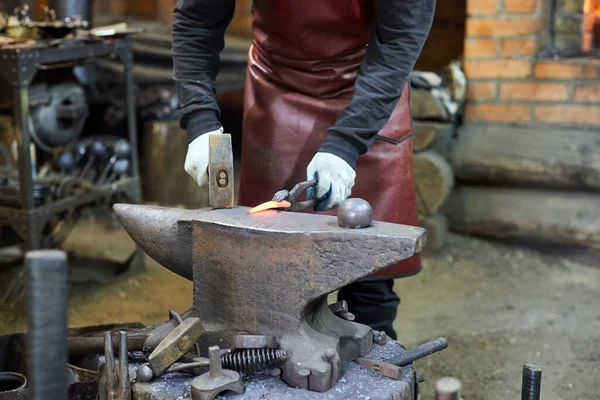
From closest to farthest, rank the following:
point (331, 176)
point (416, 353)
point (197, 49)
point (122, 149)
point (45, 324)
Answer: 1. point (45, 324)
2. point (416, 353)
3. point (331, 176)
4. point (197, 49)
5. point (122, 149)

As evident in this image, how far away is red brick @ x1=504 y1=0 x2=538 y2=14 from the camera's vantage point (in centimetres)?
372

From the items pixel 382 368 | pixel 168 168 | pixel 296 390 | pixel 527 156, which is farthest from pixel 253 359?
pixel 168 168

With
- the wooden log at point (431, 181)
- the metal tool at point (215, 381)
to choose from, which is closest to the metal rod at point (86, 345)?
the metal tool at point (215, 381)

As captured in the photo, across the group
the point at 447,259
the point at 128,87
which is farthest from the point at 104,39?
the point at 447,259

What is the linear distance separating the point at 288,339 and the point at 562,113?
8.97 ft

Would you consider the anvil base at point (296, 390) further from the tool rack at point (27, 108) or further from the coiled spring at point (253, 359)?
the tool rack at point (27, 108)

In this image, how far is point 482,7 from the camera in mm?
3799

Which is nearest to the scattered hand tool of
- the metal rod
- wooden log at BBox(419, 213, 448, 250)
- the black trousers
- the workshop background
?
the black trousers

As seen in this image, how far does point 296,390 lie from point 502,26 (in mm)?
2833

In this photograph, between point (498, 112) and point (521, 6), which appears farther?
point (498, 112)

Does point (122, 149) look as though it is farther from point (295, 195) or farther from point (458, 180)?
point (295, 195)

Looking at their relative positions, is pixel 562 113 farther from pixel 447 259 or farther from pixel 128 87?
pixel 128 87

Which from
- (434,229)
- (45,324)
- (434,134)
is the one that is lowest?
(434,229)

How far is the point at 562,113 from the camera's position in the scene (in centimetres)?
Result: 379
